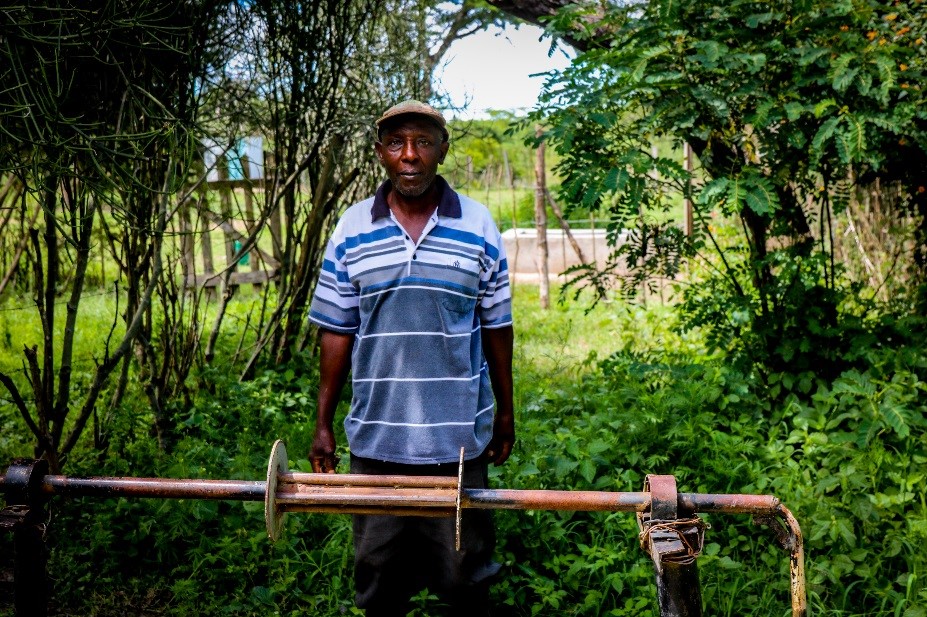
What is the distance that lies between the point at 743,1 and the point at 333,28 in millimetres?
2738

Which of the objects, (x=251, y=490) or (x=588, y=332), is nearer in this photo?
(x=251, y=490)

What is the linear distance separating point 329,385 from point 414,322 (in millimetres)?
392

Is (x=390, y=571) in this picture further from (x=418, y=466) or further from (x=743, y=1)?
→ (x=743, y=1)

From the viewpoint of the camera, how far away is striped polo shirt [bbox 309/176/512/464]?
8.04ft

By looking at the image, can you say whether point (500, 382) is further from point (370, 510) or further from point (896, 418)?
point (896, 418)

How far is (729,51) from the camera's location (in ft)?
12.3

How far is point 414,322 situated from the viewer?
245 centimetres

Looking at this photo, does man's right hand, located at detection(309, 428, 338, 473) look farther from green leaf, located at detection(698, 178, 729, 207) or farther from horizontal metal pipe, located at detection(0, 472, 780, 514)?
green leaf, located at detection(698, 178, 729, 207)

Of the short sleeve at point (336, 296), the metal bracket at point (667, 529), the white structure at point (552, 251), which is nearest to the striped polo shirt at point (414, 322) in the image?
the short sleeve at point (336, 296)

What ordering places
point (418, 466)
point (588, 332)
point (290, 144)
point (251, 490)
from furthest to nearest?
point (588, 332) < point (290, 144) < point (418, 466) < point (251, 490)

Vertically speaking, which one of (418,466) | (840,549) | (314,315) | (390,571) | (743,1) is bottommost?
(840,549)

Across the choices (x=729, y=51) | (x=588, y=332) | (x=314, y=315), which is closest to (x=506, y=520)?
(x=314, y=315)

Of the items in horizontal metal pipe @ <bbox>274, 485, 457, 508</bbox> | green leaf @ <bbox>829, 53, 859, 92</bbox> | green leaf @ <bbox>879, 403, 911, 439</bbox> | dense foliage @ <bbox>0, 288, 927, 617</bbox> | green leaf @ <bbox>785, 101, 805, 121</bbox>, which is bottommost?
dense foliage @ <bbox>0, 288, 927, 617</bbox>

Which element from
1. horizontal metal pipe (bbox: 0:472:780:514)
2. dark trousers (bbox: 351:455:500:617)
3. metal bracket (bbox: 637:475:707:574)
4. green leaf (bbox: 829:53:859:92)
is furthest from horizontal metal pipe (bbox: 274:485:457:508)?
green leaf (bbox: 829:53:859:92)
